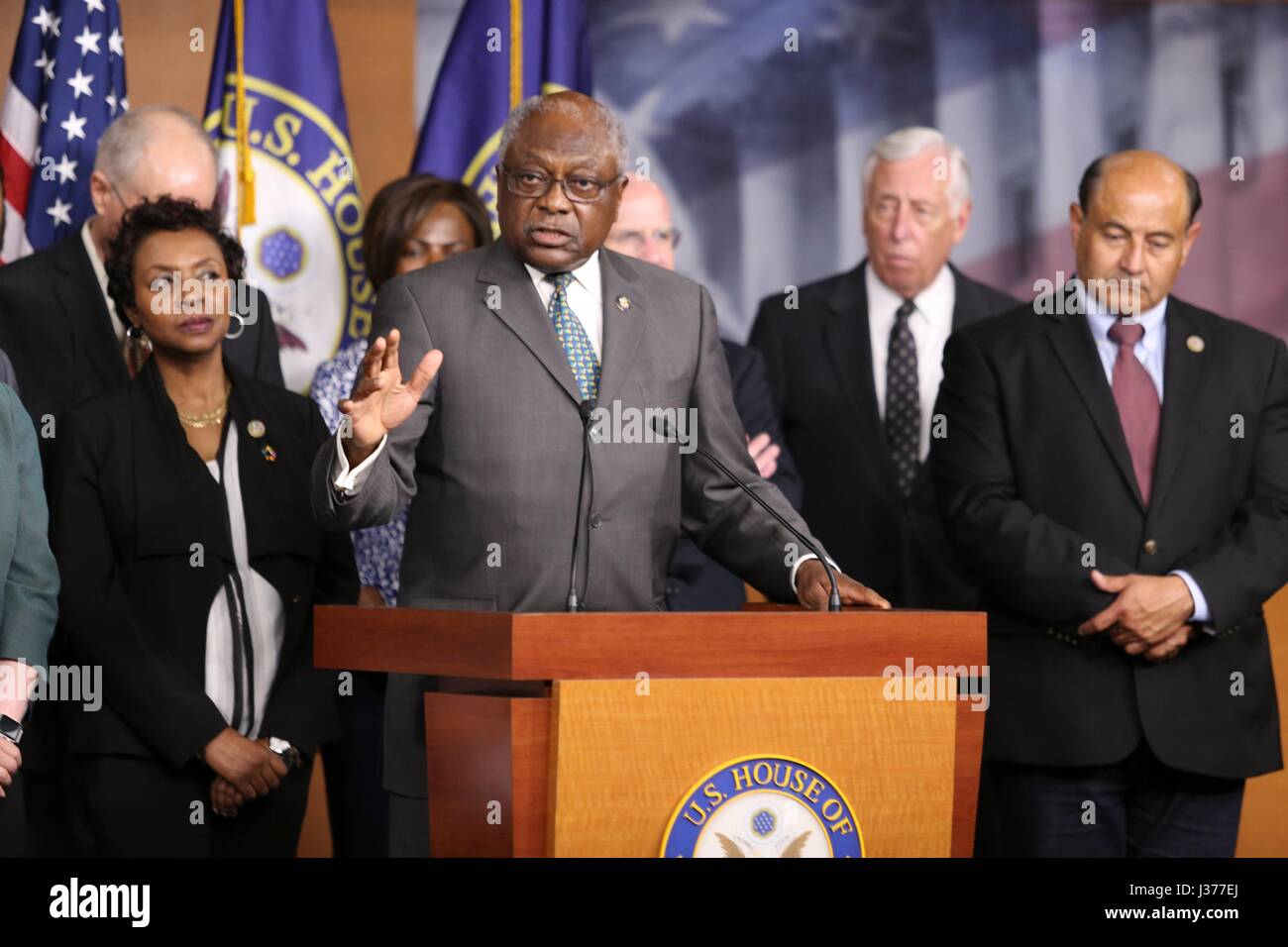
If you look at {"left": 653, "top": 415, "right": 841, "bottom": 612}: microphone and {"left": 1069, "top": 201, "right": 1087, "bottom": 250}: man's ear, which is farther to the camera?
{"left": 1069, "top": 201, "right": 1087, "bottom": 250}: man's ear

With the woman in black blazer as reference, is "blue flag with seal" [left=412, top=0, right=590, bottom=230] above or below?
above

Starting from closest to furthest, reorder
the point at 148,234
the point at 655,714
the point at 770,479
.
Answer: the point at 655,714
the point at 148,234
the point at 770,479

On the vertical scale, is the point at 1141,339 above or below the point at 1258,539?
above

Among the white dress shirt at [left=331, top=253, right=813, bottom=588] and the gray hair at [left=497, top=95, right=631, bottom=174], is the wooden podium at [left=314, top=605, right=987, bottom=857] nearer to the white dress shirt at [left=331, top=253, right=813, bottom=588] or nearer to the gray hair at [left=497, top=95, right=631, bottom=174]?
the white dress shirt at [left=331, top=253, right=813, bottom=588]

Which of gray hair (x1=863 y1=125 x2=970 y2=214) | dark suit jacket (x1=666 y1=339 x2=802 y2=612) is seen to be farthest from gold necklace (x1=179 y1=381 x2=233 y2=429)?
gray hair (x1=863 y1=125 x2=970 y2=214)

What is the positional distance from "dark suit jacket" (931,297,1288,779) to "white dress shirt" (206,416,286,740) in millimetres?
1378

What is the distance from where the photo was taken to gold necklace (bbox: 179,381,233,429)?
3.45 metres

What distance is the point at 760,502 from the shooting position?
9.07 feet

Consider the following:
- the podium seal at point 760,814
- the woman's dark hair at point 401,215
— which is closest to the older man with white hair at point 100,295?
the woman's dark hair at point 401,215

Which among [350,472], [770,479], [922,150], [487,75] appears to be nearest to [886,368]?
[770,479]

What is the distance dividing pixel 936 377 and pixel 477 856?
2382 mm

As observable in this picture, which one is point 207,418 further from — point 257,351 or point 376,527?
point 257,351

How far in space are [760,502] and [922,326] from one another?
6.20 feet

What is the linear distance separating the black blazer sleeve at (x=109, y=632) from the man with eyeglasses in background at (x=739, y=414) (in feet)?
3.79
